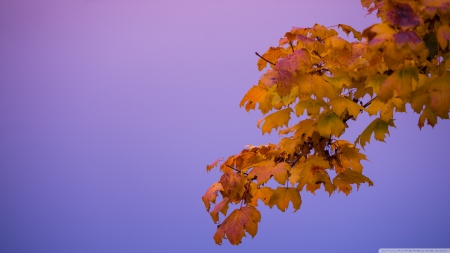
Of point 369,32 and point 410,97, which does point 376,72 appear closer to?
point 410,97

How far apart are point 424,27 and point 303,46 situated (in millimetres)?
283

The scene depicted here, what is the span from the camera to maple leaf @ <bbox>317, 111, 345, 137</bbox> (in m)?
1.04

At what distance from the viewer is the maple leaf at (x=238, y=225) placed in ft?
3.51

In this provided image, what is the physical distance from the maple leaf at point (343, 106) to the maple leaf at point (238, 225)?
299 mm

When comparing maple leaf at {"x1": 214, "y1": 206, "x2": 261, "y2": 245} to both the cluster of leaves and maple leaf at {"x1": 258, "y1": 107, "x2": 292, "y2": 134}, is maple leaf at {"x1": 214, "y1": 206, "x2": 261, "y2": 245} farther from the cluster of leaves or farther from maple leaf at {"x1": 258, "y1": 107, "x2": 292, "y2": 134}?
maple leaf at {"x1": 258, "y1": 107, "x2": 292, "y2": 134}

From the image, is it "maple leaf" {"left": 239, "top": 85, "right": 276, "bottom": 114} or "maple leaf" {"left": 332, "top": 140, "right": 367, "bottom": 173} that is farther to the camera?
"maple leaf" {"left": 332, "top": 140, "right": 367, "bottom": 173}

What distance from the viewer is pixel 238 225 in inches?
42.4

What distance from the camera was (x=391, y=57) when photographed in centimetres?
78

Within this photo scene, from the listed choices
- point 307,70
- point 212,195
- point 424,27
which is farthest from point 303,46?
point 212,195

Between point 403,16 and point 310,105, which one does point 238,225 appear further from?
point 403,16

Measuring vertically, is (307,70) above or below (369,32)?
above

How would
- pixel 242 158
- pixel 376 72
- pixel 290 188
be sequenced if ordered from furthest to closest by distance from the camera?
pixel 242 158 → pixel 290 188 → pixel 376 72

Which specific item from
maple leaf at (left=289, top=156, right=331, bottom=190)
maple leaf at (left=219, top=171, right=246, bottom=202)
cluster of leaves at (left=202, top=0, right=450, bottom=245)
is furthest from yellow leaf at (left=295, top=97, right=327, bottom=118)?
maple leaf at (left=219, top=171, right=246, bottom=202)

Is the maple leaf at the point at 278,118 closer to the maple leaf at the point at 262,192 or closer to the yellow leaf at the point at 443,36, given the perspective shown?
the maple leaf at the point at 262,192
